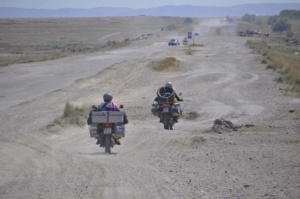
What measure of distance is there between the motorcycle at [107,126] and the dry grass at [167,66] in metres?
28.1

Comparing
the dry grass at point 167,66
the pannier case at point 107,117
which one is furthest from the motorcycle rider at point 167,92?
the dry grass at point 167,66

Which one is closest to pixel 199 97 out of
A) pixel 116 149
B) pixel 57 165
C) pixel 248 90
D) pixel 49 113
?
pixel 248 90

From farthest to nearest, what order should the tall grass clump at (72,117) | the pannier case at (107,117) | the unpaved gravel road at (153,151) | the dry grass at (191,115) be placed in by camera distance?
1. the dry grass at (191,115)
2. the tall grass clump at (72,117)
3. the pannier case at (107,117)
4. the unpaved gravel road at (153,151)

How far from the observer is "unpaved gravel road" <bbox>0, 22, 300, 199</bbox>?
8609 mm

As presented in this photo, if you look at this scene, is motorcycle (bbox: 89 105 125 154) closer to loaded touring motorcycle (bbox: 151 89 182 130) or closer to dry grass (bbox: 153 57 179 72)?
loaded touring motorcycle (bbox: 151 89 182 130)

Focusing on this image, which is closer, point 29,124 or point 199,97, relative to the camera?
point 29,124

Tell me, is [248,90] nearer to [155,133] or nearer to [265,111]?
[265,111]

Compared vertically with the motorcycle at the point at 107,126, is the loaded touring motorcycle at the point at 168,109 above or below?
below

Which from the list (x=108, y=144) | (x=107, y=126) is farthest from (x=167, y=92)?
(x=108, y=144)

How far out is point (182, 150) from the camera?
12.5m

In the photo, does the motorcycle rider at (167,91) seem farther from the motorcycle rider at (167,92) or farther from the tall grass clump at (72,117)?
the tall grass clump at (72,117)

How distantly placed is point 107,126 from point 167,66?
3022 centimetres

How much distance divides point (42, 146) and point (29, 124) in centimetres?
478

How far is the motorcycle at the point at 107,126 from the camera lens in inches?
501
